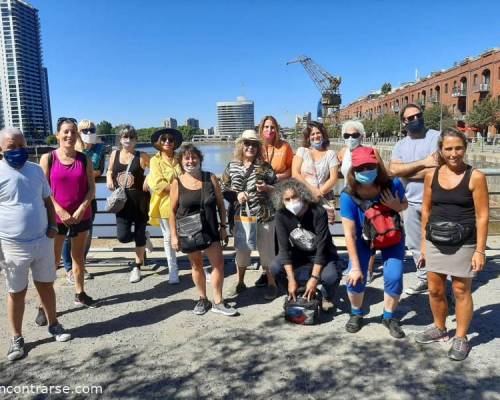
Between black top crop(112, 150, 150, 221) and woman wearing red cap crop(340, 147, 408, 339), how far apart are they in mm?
2738

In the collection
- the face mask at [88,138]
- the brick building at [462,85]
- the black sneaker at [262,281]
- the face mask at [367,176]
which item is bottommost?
the black sneaker at [262,281]

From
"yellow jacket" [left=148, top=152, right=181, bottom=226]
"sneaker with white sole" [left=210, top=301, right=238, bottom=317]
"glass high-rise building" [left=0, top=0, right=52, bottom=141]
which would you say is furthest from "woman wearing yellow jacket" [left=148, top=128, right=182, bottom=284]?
"glass high-rise building" [left=0, top=0, right=52, bottom=141]

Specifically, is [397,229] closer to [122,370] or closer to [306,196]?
[306,196]

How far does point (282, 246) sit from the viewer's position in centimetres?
407

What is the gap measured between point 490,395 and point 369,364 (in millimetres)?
819

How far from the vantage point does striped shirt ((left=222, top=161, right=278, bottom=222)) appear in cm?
440

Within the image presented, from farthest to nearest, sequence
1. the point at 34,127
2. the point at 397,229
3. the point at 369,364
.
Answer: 1. the point at 34,127
2. the point at 397,229
3. the point at 369,364

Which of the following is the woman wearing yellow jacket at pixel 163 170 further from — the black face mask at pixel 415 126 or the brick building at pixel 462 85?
the brick building at pixel 462 85

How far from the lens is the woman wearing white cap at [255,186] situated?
438 cm

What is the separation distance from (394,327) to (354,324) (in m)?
0.35

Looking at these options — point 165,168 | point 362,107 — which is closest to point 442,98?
point 362,107

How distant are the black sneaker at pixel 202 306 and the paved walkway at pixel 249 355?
0.07m

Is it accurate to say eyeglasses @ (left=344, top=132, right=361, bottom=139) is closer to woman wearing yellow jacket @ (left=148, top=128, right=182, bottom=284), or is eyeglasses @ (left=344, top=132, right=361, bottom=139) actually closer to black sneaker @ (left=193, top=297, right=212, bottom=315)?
woman wearing yellow jacket @ (left=148, top=128, right=182, bottom=284)

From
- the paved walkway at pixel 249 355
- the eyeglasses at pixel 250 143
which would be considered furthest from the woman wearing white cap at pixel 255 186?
the paved walkway at pixel 249 355
